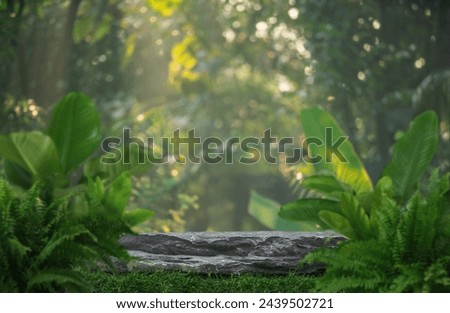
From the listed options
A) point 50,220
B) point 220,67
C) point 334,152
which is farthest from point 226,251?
point 220,67

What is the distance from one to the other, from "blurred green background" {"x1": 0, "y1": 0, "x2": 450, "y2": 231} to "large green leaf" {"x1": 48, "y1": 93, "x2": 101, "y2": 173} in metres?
4.20

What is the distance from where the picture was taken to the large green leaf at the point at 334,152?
3.24 meters

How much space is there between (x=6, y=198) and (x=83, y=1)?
8157 mm

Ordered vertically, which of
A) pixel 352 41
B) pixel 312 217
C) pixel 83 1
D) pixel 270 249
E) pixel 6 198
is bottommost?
pixel 270 249

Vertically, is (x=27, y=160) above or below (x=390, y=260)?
above

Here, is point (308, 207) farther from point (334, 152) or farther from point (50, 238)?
point (50, 238)

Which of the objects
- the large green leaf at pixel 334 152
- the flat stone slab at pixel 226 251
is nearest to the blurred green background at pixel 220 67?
the flat stone slab at pixel 226 251

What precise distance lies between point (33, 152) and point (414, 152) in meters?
1.62

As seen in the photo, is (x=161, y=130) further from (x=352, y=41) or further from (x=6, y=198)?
(x=6, y=198)

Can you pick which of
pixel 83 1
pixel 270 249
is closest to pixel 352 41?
pixel 83 1

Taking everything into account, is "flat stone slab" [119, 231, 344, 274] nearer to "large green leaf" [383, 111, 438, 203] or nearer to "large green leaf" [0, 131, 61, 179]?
"large green leaf" [383, 111, 438, 203]

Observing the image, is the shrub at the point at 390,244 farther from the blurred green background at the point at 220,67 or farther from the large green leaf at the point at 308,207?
the blurred green background at the point at 220,67

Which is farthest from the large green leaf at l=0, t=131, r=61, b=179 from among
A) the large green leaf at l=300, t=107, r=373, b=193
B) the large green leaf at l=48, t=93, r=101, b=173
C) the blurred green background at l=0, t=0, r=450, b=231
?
the blurred green background at l=0, t=0, r=450, b=231

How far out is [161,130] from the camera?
830 cm
